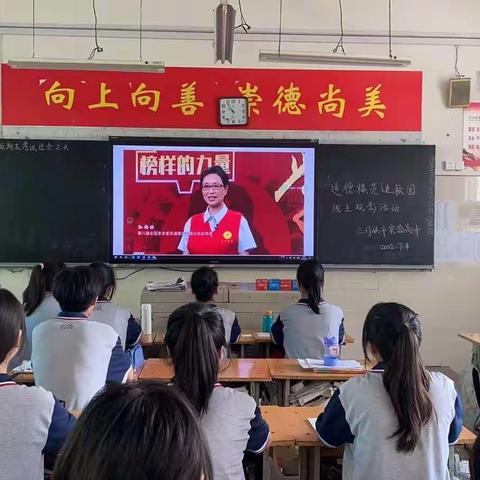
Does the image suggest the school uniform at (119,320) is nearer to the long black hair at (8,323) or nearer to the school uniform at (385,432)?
the long black hair at (8,323)

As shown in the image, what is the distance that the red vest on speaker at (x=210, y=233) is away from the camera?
16.8ft

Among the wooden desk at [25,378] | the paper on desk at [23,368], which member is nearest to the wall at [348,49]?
the paper on desk at [23,368]

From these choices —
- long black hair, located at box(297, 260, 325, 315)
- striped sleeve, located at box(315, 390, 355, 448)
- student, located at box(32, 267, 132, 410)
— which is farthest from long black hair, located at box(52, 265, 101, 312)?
long black hair, located at box(297, 260, 325, 315)

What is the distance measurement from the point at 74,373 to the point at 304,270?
5.66 ft

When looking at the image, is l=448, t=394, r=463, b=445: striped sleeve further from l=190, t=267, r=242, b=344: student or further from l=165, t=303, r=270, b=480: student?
l=190, t=267, r=242, b=344: student

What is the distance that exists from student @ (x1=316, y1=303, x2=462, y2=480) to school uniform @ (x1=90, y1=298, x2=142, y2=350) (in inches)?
72.0

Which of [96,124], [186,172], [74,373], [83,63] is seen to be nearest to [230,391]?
[74,373]

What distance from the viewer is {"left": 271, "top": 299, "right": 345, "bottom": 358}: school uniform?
11.2 ft

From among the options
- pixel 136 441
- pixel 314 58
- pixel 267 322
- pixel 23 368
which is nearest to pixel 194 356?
pixel 136 441

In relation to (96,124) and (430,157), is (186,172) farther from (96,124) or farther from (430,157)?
(430,157)

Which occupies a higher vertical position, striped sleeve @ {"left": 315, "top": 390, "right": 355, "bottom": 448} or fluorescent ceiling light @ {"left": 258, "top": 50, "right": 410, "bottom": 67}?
fluorescent ceiling light @ {"left": 258, "top": 50, "right": 410, "bottom": 67}

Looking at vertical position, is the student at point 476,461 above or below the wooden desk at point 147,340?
above

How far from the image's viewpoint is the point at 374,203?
513 centimetres

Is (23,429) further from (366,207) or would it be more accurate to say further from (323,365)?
(366,207)
